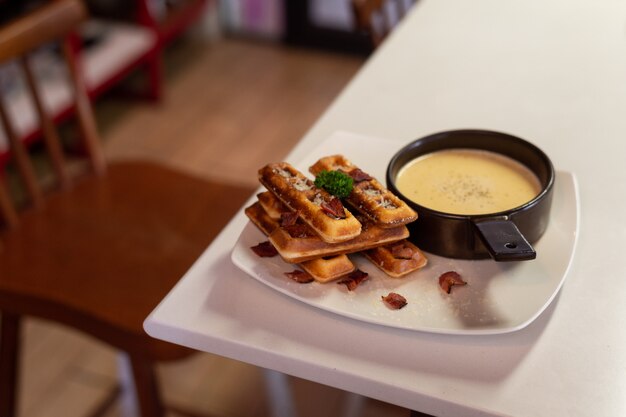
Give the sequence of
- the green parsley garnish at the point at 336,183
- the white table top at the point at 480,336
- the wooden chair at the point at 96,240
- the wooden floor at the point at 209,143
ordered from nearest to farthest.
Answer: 1. the white table top at the point at 480,336
2. the green parsley garnish at the point at 336,183
3. the wooden chair at the point at 96,240
4. the wooden floor at the point at 209,143

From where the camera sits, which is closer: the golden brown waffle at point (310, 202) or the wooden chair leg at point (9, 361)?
the golden brown waffle at point (310, 202)

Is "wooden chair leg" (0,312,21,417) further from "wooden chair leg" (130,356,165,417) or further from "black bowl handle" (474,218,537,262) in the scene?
"black bowl handle" (474,218,537,262)

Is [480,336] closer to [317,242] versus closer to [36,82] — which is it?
[317,242]

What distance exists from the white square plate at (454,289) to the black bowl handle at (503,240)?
52 mm

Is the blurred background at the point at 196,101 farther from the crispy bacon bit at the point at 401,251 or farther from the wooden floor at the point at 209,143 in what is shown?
the crispy bacon bit at the point at 401,251

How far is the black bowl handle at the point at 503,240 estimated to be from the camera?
0.68 metres

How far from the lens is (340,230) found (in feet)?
2.36

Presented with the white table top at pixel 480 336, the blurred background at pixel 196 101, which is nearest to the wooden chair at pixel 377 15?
the white table top at pixel 480 336

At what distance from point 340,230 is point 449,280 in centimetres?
12

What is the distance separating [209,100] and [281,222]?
2190mm

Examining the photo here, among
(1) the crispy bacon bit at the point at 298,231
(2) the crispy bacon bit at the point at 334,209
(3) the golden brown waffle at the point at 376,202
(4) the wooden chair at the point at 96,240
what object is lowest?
(4) the wooden chair at the point at 96,240

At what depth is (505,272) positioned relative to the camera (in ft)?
2.45

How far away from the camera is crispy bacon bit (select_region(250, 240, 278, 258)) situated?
77 centimetres

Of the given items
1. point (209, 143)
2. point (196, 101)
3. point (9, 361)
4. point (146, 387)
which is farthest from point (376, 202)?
point (196, 101)
